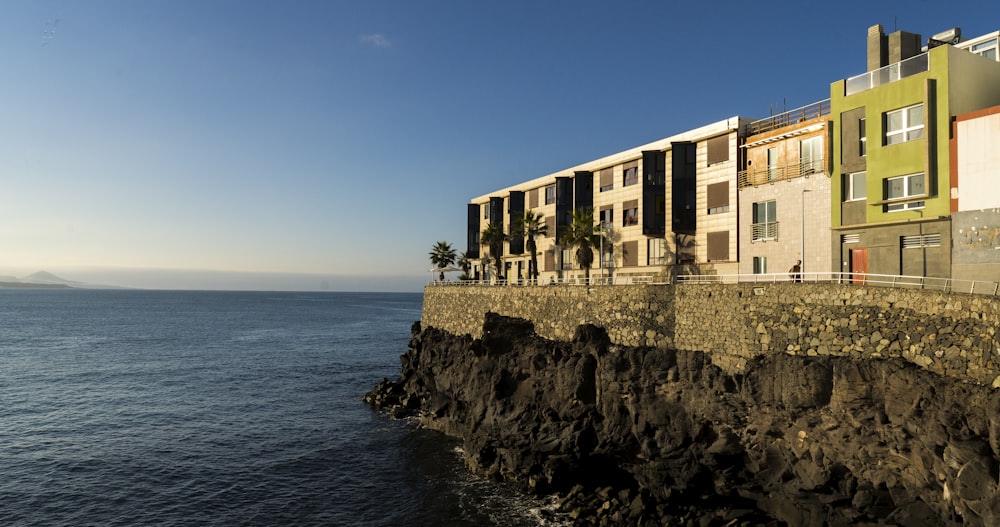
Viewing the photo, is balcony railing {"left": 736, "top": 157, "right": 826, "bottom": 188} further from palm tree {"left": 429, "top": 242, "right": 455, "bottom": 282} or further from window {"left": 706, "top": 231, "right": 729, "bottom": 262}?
palm tree {"left": 429, "top": 242, "right": 455, "bottom": 282}

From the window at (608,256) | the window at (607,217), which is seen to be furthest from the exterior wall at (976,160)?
the window at (607,217)

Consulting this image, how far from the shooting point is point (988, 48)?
31.0 m

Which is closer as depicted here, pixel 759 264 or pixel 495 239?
pixel 759 264

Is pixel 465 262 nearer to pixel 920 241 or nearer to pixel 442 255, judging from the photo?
pixel 442 255

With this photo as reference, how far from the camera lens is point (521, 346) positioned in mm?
40469

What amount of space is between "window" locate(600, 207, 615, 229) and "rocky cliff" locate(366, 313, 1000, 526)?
15527 mm

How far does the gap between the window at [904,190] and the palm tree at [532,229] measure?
3133 cm

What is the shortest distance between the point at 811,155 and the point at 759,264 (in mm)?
7917

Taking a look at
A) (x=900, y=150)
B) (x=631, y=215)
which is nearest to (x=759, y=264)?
(x=900, y=150)

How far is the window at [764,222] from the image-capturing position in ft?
122

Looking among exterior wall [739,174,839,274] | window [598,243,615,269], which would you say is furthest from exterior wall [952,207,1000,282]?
window [598,243,615,269]

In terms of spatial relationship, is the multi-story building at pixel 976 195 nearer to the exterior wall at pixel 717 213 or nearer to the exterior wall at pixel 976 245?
the exterior wall at pixel 976 245

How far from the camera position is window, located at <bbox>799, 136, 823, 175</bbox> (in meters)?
34.5

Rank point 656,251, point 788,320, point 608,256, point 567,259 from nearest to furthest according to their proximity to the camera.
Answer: point 788,320
point 656,251
point 608,256
point 567,259
